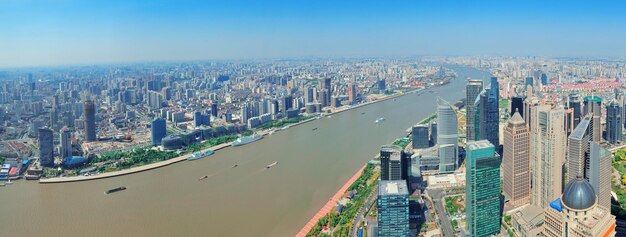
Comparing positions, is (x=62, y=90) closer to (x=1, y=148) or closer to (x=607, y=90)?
(x=1, y=148)

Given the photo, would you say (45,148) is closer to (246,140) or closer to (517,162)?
(246,140)

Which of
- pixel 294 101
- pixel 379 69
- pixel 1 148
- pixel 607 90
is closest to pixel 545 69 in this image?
pixel 607 90

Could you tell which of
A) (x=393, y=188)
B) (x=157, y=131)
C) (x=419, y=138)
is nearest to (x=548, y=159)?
(x=393, y=188)

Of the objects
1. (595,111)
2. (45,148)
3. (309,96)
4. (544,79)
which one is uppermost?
(544,79)

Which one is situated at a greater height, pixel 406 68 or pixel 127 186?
pixel 406 68

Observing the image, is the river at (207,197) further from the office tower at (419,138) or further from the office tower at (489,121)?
the office tower at (489,121)

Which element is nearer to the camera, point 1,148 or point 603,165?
point 603,165
